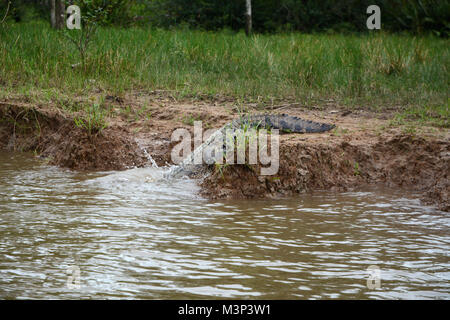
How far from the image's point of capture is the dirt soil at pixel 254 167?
5.68 metres

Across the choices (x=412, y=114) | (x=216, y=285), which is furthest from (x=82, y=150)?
(x=412, y=114)

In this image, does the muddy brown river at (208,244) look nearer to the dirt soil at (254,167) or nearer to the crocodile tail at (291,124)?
the dirt soil at (254,167)

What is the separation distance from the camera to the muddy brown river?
3.34 m

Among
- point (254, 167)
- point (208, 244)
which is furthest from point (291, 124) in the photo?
point (208, 244)

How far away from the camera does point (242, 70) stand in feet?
32.8

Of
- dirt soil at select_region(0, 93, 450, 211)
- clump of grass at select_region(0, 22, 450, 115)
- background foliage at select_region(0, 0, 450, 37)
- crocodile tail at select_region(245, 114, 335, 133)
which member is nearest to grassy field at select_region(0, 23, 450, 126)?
clump of grass at select_region(0, 22, 450, 115)

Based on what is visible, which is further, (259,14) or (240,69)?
(259,14)

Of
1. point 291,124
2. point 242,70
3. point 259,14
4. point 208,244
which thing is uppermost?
point 259,14

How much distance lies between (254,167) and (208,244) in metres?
1.67

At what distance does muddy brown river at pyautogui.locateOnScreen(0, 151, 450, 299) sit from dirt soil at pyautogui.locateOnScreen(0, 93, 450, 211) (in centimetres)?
29

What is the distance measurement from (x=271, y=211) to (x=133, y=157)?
2.47m

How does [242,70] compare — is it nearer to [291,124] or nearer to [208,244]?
[291,124]

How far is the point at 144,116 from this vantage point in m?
7.96

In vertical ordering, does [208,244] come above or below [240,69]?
below
